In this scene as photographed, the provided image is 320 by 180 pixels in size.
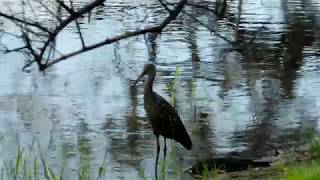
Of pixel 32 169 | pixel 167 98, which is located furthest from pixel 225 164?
pixel 167 98

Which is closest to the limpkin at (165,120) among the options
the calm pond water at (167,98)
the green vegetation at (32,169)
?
the calm pond water at (167,98)

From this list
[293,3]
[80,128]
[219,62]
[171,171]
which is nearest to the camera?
[171,171]

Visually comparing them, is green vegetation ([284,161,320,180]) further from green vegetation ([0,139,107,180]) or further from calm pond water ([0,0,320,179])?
calm pond water ([0,0,320,179])

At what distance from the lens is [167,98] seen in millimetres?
12320

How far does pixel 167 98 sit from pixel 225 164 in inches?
127

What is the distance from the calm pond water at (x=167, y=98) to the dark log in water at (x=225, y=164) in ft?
0.71

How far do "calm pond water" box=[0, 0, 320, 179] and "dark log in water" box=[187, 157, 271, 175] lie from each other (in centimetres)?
22

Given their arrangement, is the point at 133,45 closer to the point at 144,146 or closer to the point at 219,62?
the point at 219,62

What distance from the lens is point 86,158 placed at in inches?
380

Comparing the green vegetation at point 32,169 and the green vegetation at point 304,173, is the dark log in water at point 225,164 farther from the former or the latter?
the green vegetation at point 304,173

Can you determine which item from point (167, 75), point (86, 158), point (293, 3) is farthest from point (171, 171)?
point (293, 3)

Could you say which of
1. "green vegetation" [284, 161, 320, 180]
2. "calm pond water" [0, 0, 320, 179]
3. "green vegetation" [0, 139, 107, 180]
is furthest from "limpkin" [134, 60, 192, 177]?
"green vegetation" [284, 161, 320, 180]

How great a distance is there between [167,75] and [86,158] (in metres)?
4.30

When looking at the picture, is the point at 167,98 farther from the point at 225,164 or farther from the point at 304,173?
the point at 304,173
